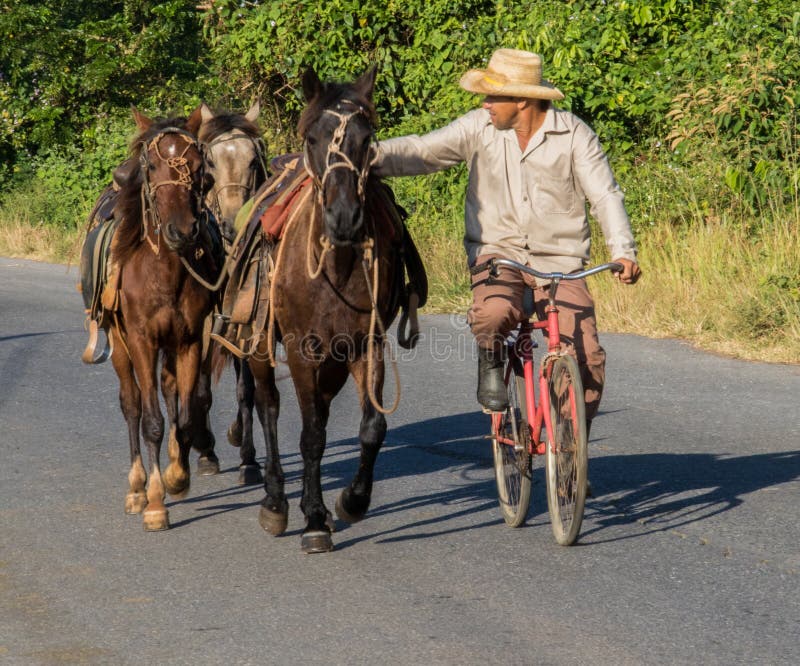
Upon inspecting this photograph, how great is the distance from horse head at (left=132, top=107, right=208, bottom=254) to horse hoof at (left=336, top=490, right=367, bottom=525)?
1575 millimetres

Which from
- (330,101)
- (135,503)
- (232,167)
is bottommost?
(135,503)

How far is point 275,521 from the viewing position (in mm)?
6914

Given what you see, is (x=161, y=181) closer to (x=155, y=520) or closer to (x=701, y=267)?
(x=155, y=520)

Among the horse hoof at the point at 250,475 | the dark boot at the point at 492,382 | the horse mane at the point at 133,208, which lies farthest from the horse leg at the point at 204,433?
the dark boot at the point at 492,382

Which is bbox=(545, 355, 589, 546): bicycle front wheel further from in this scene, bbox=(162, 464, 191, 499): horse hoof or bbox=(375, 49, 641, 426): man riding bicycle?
bbox=(162, 464, 191, 499): horse hoof

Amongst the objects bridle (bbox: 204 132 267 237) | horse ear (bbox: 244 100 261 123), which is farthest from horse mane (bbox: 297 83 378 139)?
horse ear (bbox: 244 100 261 123)

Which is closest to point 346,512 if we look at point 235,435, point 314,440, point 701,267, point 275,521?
point 275,521

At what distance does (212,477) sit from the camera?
853 cm

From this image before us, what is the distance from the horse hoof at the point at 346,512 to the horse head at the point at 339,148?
1.40 m

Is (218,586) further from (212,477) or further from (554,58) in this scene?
(554,58)

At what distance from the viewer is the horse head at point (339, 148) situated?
600 centimetres

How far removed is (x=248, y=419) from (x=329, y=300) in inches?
85.4

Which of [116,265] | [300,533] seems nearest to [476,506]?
[300,533]

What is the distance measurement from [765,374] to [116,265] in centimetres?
592
